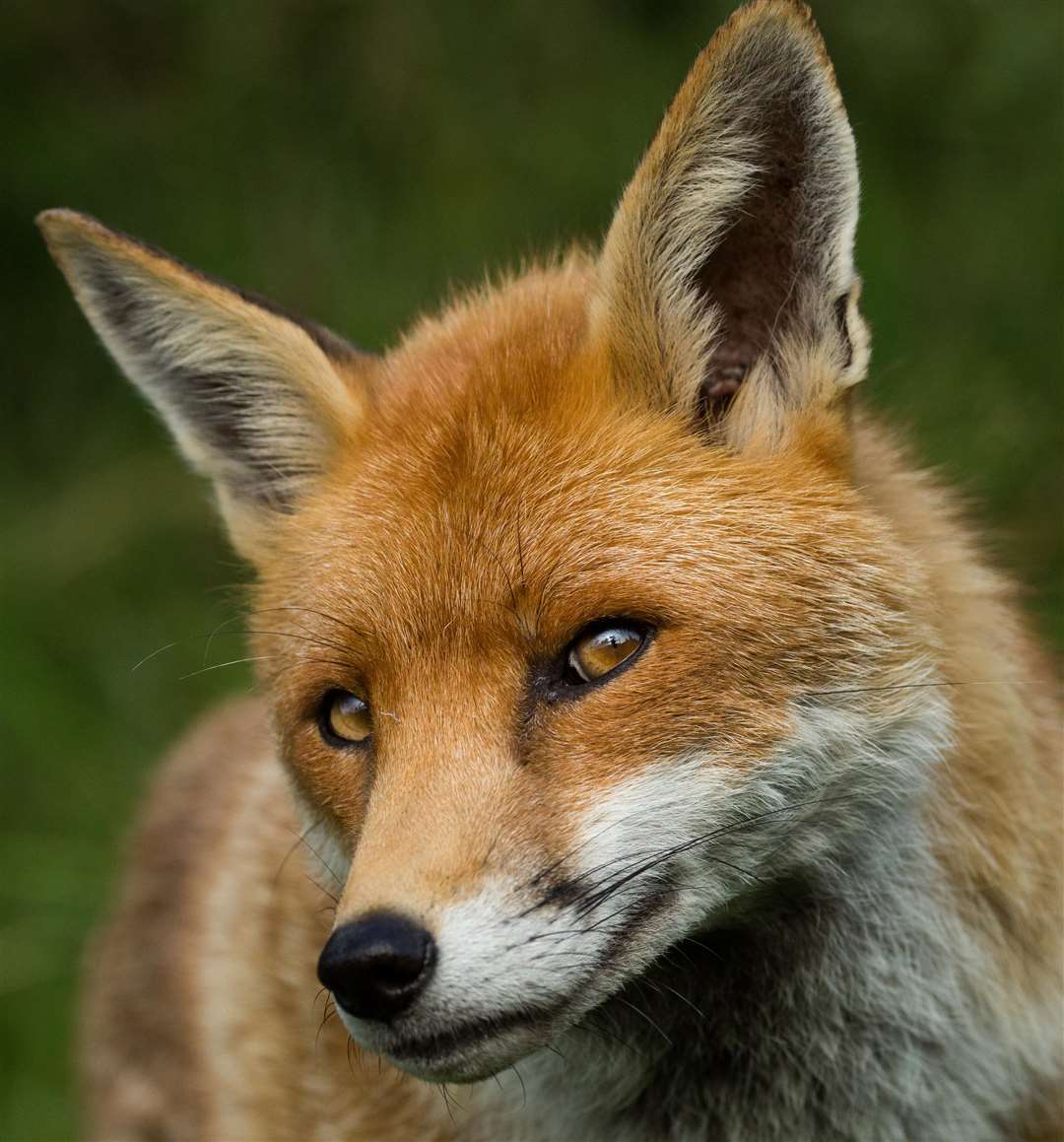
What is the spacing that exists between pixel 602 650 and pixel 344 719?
66 cm

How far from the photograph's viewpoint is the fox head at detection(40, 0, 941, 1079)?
279 cm

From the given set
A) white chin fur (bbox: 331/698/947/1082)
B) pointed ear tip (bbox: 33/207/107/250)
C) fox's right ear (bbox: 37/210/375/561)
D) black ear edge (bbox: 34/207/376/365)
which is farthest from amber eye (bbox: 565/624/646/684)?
pointed ear tip (bbox: 33/207/107/250)

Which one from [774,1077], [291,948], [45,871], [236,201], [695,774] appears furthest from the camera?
[236,201]

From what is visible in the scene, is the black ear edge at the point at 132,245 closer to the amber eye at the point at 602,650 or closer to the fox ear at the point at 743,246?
the fox ear at the point at 743,246

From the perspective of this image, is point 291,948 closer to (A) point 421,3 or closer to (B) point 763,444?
(B) point 763,444

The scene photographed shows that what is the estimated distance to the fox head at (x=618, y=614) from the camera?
9.15ft

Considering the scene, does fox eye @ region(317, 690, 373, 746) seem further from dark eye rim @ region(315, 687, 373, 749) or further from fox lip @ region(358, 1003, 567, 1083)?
fox lip @ region(358, 1003, 567, 1083)

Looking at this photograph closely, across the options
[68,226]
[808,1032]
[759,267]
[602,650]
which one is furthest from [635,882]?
[68,226]

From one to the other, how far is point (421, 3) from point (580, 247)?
206 inches

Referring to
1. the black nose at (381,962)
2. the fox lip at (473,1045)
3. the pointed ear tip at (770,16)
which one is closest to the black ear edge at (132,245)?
the pointed ear tip at (770,16)

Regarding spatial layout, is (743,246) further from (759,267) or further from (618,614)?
(618,614)

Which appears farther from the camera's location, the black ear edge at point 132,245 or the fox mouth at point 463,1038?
the black ear edge at point 132,245

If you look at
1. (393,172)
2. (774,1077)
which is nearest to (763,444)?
(774,1077)

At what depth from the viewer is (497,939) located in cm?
269
